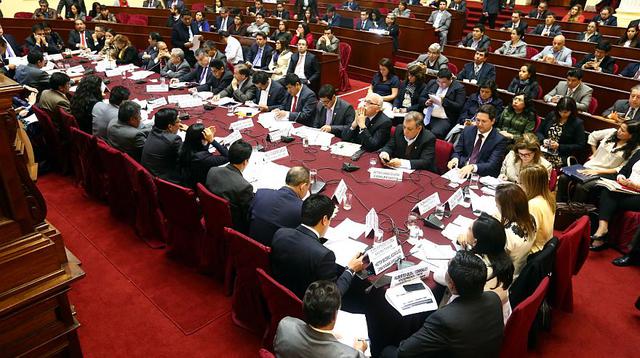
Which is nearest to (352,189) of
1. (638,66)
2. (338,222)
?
(338,222)

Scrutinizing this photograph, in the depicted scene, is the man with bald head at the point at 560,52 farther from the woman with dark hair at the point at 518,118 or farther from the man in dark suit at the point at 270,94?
the man in dark suit at the point at 270,94

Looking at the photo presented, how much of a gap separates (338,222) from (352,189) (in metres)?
0.58

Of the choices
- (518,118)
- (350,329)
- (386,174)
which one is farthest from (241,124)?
(518,118)

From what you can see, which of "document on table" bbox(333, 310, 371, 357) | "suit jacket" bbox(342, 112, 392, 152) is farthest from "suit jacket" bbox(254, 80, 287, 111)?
"document on table" bbox(333, 310, 371, 357)

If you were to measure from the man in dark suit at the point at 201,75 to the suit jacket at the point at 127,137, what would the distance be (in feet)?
7.93

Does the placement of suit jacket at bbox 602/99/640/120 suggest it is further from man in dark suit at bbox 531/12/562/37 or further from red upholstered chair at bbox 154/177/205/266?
red upholstered chair at bbox 154/177/205/266

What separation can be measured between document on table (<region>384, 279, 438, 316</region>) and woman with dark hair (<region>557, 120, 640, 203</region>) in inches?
127

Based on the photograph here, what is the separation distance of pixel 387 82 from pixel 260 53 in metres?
3.50

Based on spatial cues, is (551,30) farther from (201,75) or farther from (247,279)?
(247,279)

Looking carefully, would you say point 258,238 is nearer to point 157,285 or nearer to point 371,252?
point 371,252

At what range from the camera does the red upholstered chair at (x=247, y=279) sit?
9.71ft

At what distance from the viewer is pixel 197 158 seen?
4355 mm

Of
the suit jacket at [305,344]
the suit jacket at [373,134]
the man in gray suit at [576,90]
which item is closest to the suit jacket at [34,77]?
the suit jacket at [373,134]

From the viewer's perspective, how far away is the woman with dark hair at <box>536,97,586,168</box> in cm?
529
